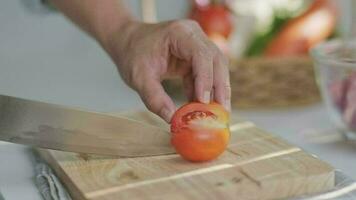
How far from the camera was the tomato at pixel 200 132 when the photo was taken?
36.7 inches

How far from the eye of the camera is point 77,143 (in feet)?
3.18

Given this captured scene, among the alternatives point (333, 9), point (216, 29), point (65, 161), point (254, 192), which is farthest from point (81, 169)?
point (333, 9)

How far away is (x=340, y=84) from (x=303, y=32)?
0.30 m

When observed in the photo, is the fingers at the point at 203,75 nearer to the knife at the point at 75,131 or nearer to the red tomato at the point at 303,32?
the knife at the point at 75,131

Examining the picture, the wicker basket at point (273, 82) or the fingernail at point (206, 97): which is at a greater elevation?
the fingernail at point (206, 97)

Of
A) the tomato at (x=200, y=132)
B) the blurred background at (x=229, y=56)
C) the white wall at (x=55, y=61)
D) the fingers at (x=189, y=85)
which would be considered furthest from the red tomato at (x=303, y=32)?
the tomato at (x=200, y=132)

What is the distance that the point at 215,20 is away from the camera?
→ 138 centimetres

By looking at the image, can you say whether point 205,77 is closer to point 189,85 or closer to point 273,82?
point 189,85

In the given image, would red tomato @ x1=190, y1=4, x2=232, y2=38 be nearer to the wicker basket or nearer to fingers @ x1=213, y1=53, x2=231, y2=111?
the wicker basket

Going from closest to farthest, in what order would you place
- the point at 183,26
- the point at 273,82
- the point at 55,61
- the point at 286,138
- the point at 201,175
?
the point at 201,175 → the point at 183,26 → the point at 286,138 → the point at 273,82 → the point at 55,61

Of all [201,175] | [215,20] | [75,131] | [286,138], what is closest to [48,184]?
[75,131]

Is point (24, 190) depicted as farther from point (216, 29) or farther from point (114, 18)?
point (216, 29)

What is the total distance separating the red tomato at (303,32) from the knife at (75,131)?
461mm

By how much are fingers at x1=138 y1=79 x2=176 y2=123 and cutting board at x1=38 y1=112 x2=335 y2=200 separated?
0.19ft
